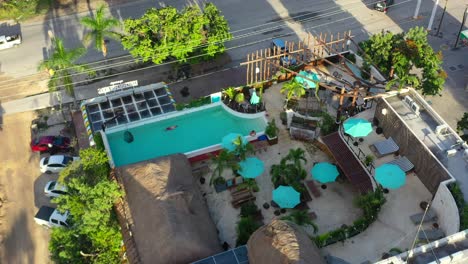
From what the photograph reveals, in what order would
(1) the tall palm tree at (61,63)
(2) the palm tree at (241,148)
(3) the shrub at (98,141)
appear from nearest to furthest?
(2) the palm tree at (241,148)
(3) the shrub at (98,141)
(1) the tall palm tree at (61,63)

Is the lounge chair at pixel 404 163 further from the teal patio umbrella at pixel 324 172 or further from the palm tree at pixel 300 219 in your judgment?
the palm tree at pixel 300 219

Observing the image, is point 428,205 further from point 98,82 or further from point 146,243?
point 98,82

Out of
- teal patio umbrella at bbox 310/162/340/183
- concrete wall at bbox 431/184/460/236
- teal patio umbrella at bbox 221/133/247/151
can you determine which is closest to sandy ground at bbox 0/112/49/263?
teal patio umbrella at bbox 221/133/247/151

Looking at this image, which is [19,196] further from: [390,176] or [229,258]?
[390,176]

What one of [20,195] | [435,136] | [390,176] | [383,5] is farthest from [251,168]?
[383,5]

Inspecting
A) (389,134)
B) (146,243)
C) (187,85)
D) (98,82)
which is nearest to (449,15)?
(389,134)

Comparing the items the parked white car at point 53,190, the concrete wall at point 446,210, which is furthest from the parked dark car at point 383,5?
the parked white car at point 53,190
